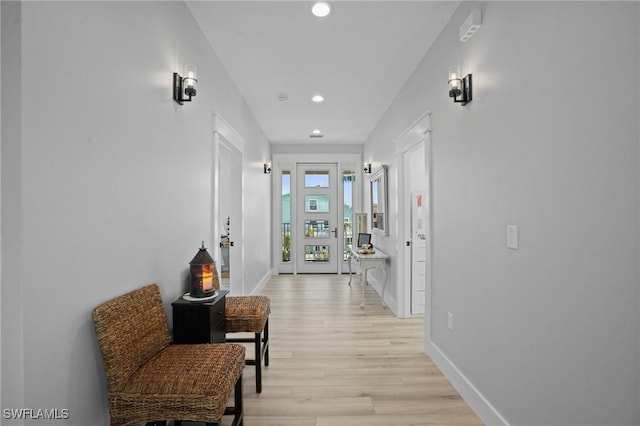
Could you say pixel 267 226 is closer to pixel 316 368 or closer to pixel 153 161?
pixel 316 368

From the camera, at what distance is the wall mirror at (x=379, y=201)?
4978 mm

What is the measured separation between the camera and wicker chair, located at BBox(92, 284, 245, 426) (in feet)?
4.83

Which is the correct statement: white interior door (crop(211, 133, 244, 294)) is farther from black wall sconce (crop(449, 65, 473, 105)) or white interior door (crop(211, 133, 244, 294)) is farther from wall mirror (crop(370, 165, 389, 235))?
black wall sconce (crop(449, 65, 473, 105))

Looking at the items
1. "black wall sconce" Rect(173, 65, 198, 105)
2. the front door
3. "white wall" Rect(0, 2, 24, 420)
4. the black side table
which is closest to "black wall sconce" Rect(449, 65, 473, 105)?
"black wall sconce" Rect(173, 65, 198, 105)

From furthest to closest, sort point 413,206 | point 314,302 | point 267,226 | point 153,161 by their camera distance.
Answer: point 267,226
point 314,302
point 413,206
point 153,161

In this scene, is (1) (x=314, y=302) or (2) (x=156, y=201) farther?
(1) (x=314, y=302)

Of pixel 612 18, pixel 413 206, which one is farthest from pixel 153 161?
pixel 413 206

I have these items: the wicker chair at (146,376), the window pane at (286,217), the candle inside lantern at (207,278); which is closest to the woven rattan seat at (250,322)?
the candle inside lantern at (207,278)

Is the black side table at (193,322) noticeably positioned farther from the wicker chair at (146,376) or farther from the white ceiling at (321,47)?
the white ceiling at (321,47)

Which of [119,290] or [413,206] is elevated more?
[413,206]

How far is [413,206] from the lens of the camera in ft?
14.0

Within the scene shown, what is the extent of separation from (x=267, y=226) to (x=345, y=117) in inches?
96.4

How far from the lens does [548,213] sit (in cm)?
158

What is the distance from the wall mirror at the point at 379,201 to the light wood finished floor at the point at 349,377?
1.26 meters
